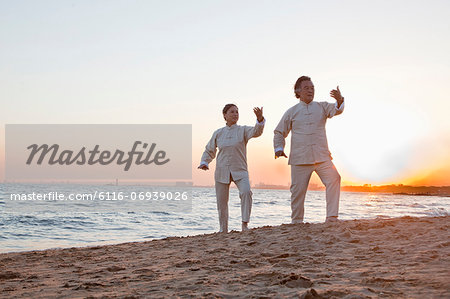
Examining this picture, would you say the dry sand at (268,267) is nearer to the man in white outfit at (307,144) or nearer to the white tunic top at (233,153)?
the man in white outfit at (307,144)

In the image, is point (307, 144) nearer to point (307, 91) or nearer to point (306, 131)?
point (306, 131)

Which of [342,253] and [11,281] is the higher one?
[342,253]

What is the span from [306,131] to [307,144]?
19 centimetres

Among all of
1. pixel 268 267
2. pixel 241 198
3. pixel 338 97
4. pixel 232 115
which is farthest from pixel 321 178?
pixel 268 267

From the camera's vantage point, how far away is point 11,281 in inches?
155

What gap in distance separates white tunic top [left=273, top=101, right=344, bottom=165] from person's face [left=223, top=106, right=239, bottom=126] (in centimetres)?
96

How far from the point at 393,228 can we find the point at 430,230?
0.43 m

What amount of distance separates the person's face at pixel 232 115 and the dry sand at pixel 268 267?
198 centimetres

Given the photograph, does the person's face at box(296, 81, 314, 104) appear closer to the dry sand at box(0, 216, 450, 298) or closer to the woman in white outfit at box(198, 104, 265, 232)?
the woman in white outfit at box(198, 104, 265, 232)

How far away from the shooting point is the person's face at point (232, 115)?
6840mm

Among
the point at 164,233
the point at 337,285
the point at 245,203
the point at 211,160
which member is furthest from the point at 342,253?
the point at 164,233

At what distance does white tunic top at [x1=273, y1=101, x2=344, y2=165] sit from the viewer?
227 inches

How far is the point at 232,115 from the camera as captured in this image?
6.84 m

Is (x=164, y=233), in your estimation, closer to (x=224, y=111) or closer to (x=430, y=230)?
(x=224, y=111)
